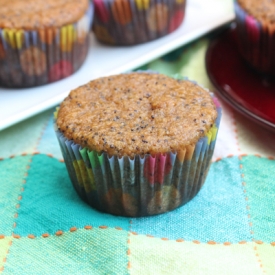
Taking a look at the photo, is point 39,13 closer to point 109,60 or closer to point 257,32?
point 109,60

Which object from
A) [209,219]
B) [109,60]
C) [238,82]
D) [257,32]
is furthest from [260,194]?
[109,60]

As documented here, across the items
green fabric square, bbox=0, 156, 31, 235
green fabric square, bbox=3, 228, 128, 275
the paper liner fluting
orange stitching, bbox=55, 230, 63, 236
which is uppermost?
the paper liner fluting

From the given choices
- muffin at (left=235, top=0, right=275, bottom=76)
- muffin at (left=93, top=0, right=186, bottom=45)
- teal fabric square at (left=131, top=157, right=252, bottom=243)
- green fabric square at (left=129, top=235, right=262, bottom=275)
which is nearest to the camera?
green fabric square at (left=129, top=235, right=262, bottom=275)

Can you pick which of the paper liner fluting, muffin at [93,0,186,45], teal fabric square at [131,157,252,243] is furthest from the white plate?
teal fabric square at [131,157,252,243]

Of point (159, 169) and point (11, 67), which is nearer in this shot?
point (159, 169)

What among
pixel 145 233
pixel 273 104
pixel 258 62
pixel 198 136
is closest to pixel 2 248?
pixel 145 233

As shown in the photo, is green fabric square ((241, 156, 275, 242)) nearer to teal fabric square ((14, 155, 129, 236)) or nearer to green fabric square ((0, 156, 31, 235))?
teal fabric square ((14, 155, 129, 236))

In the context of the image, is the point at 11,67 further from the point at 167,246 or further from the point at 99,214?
the point at 167,246
